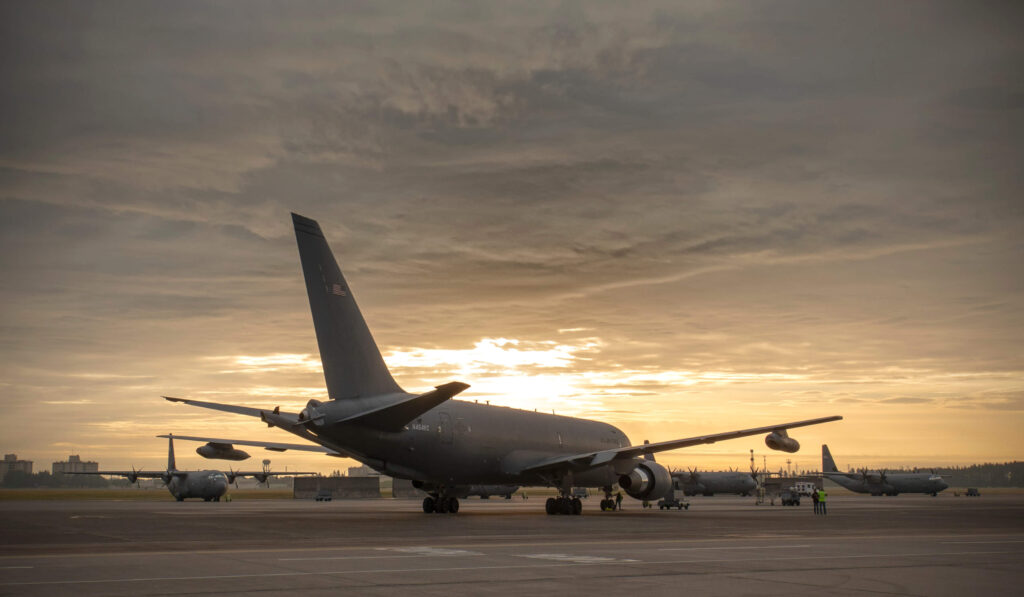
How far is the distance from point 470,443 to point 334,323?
30.0ft

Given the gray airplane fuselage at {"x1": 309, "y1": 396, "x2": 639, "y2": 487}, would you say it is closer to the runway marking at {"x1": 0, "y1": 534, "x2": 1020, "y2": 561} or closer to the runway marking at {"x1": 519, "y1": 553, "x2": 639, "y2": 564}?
the runway marking at {"x1": 0, "y1": 534, "x2": 1020, "y2": 561}

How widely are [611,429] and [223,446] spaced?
20.3 m

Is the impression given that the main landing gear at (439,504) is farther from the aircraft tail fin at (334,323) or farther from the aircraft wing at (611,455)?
the aircraft tail fin at (334,323)

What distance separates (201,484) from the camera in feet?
209

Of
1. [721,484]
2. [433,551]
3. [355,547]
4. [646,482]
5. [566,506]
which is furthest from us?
[721,484]

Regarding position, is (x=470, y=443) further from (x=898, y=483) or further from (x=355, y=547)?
(x=898, y=483)

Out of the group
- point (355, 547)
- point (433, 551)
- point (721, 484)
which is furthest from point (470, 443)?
point (721, 484)

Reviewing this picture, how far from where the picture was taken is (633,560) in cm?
1387

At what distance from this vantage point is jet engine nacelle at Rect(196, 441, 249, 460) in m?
44.8

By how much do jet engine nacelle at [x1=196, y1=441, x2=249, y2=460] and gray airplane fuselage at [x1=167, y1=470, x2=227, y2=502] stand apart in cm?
1912

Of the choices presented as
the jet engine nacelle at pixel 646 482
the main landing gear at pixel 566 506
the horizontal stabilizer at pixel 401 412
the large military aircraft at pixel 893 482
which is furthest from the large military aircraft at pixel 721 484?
the horizontal stabilizer at pixel 401 412

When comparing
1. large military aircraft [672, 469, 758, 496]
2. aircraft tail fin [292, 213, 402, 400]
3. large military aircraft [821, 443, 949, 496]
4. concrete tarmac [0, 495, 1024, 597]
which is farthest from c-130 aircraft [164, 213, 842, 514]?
large military aircraft [821, 443, 949, 496]

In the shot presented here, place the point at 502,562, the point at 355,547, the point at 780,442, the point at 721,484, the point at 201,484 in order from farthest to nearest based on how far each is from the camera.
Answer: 1. the point at 721,484
2. the point at 201,484
3. the point at 780,442
4. the point at 355,547
5. the point at 502,562

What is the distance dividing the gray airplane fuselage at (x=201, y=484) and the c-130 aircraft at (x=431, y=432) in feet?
76.4
